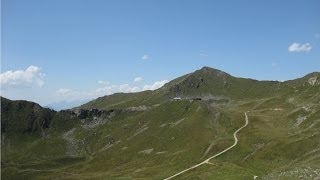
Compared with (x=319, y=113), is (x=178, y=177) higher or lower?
lower

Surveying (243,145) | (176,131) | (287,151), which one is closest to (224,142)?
(243,145)

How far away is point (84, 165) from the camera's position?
636 ft

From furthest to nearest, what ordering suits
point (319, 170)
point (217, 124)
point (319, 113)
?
1. point (217, 124)
2. point (319, 113)
3. point (319, 170)

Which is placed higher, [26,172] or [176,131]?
[176,131]

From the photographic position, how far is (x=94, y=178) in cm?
14212

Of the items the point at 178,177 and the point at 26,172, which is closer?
the point at 178,177

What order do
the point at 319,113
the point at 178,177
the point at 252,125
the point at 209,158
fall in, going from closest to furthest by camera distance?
1. the point at 178,177
2. the point at 209,158
3. the point at 319,113
4. the point at 252,125

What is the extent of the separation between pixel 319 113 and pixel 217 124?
4781 cm

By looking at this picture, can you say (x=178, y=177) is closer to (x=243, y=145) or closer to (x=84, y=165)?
(x=243, y=145)

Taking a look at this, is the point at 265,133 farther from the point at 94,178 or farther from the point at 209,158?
the point at 94,178

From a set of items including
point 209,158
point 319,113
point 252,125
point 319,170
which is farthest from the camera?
point 252,125

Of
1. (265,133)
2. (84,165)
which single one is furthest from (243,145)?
(84,165)

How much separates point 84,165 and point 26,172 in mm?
26697

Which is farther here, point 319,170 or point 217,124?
point 217,124
